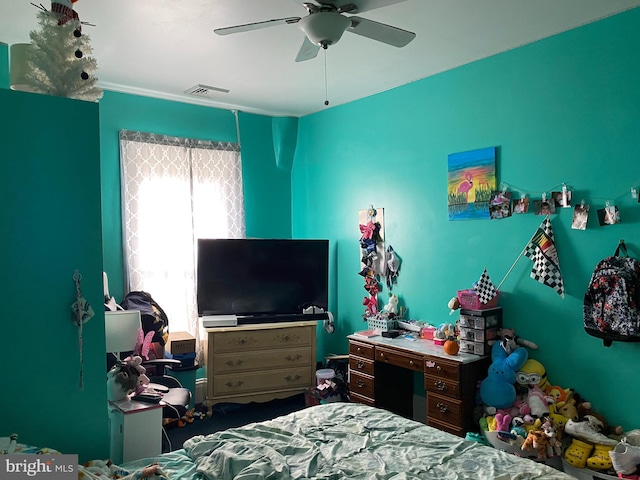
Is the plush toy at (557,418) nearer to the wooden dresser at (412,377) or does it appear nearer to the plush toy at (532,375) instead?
the plush toy at (532,375)

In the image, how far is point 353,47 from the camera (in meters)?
3.28

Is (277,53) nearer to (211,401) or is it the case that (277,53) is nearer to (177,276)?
(177,276)

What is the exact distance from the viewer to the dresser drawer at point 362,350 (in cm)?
377

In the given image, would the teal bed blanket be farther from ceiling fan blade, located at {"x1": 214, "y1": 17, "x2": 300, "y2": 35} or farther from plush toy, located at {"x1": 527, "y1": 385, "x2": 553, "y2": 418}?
ceiling fan blade, located at {"x1": 214, "y1": 17, "x2": 300, "y2": 35}

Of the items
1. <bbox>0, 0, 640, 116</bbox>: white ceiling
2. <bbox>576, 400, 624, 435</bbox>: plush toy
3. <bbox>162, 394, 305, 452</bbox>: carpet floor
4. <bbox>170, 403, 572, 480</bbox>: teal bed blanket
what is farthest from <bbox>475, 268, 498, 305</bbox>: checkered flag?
<bbox>162, 394, 305, 452</bbox>: carpet floor

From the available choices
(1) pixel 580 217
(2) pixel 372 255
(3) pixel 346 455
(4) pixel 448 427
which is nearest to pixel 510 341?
(4) pixel 448 427

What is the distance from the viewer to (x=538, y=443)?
2.72 m

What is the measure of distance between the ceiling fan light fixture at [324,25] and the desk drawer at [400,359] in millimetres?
2199

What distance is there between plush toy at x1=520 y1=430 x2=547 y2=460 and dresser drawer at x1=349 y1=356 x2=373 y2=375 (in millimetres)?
1296

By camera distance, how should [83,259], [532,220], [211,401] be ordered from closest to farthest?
[83,259], [532,220], [211,401]

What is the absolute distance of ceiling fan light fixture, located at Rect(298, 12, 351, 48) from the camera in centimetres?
218

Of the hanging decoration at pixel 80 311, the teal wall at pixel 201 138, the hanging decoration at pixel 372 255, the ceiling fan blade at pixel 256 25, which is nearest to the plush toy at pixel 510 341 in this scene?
the hanging decoration at pixel 372 255

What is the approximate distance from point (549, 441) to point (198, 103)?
3932 millimetres

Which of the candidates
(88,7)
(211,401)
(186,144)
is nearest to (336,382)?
(211,401)
